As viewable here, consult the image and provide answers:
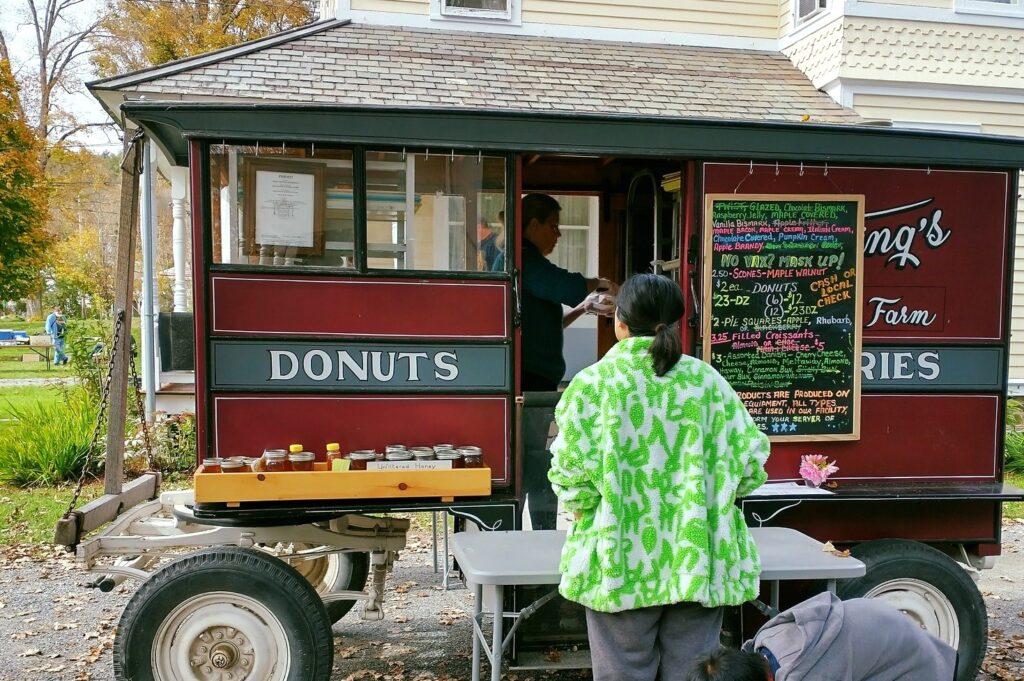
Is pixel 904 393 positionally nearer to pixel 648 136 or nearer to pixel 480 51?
pixel 648 136

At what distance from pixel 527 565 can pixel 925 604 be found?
211 cm

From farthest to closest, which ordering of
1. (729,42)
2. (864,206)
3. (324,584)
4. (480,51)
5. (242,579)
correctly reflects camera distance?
(729,42) < (480,51) < (324,584) < (864,206) < (242,579)

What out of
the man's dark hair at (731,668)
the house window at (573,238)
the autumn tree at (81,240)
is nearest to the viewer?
the man's dark hair at (731,668)

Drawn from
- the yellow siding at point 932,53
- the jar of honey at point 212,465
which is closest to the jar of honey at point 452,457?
the jar of honey at point 212,465

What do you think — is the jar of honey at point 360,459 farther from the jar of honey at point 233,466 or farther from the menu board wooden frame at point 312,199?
the menu board wooden frame at point 312,199

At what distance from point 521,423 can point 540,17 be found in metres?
7.82

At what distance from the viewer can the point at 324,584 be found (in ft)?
17.4

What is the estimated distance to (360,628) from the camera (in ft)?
18.6

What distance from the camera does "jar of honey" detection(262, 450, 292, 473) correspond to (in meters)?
4.03

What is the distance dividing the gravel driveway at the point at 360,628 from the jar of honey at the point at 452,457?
1382mm

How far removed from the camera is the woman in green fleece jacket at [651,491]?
9.86 ft

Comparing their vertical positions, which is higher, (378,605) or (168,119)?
(168,119)

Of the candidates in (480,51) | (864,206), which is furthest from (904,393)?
(480,51)

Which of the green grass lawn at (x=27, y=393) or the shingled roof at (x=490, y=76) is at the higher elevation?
the shingled roof at (x=490, y=76)
